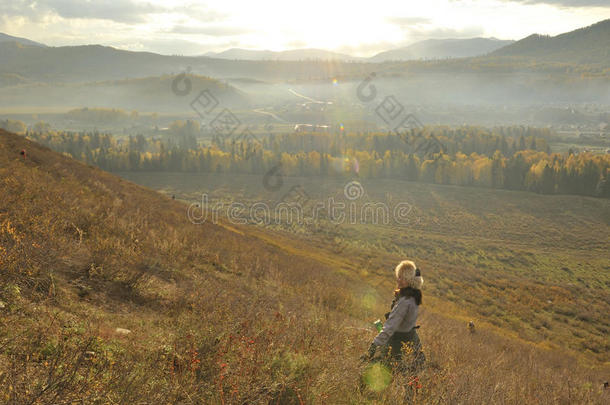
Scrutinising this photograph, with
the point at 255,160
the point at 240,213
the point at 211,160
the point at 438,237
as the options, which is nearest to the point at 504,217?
the point at 438,237

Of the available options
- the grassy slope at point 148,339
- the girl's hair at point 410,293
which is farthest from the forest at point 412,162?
the girl's hair at point 410,293

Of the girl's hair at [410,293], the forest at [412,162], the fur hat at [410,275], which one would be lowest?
the forest at [412,162]

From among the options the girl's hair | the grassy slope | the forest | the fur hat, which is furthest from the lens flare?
the forest

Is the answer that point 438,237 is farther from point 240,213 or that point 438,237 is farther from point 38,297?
point 38,297

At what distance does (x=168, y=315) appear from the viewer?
7.02m

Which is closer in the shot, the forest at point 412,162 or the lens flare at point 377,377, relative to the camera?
the lens flare at point 377,377

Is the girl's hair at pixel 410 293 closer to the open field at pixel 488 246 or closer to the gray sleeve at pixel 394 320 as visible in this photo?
the gray sleeve at pixel 394 320

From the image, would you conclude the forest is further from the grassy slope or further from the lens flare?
the lens flare

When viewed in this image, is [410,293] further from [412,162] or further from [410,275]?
[412,162]

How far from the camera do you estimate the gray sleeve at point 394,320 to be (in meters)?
5.69

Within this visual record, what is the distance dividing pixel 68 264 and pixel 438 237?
66.7 meters

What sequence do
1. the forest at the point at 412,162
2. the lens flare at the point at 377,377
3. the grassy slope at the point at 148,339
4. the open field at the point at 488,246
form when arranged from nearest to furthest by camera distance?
the grassy slope at the point at 148,339
the lens flare at the point at 377,377
the open field at the point at 488,246
the forest at the point at 412,162

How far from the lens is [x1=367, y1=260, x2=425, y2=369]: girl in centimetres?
570

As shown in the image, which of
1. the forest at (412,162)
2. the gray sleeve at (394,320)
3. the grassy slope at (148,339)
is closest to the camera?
the grassy slope at (148,339)
